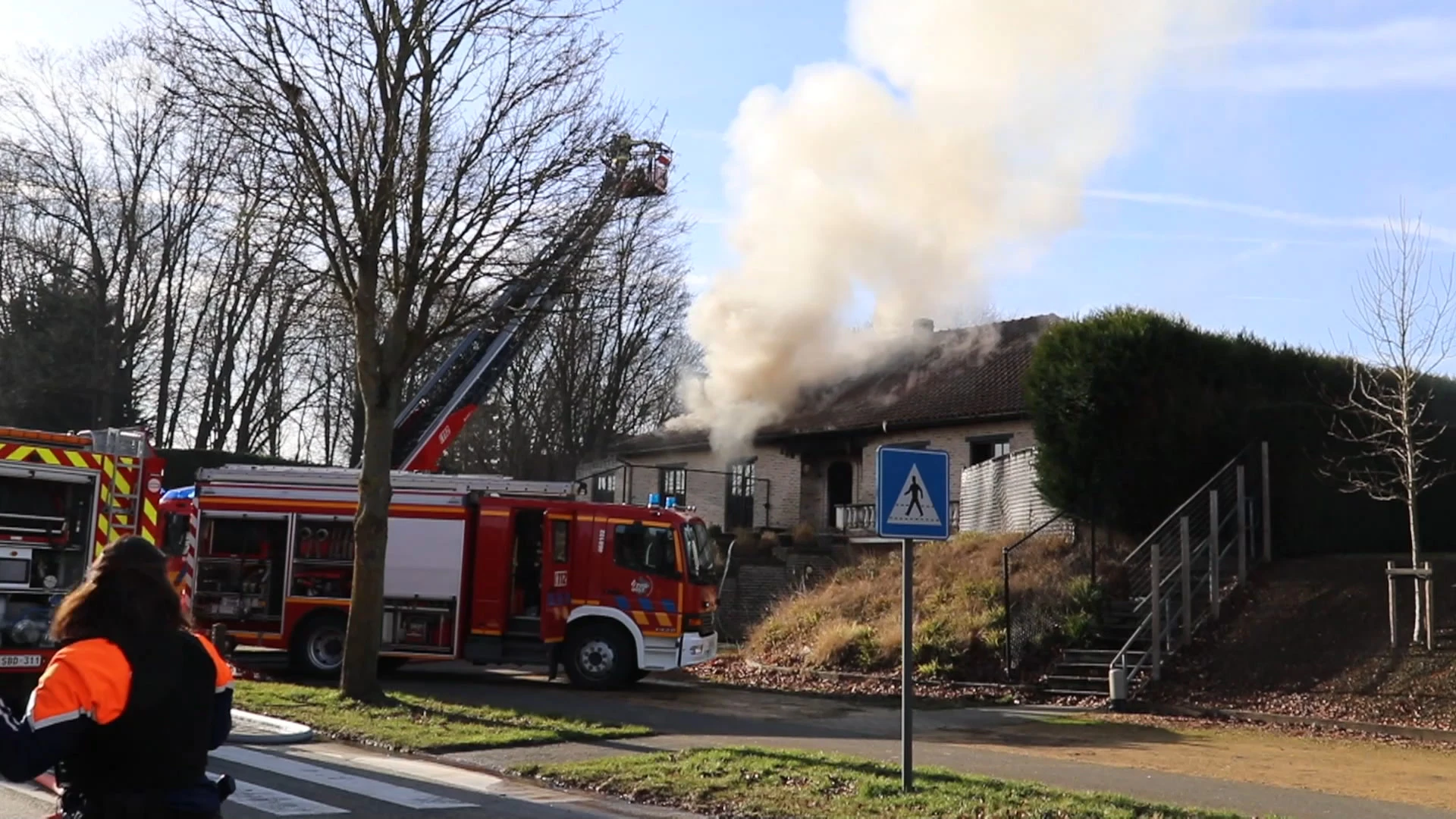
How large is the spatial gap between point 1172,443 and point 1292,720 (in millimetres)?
6182

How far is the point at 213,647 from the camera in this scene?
4.21 metres

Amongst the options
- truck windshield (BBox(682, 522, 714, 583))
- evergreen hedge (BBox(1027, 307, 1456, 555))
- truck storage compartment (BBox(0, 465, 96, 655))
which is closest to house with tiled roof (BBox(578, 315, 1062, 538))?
evergreen hedge (BBox(1027, 307, 1456, 555))

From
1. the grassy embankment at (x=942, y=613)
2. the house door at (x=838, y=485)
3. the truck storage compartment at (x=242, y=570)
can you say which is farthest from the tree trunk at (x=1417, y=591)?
the house door at (x=838, y=485)

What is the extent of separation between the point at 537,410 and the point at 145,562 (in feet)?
122

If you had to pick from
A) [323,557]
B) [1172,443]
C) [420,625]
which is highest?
[1172,443]

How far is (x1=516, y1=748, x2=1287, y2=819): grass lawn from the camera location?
9367 millimetres

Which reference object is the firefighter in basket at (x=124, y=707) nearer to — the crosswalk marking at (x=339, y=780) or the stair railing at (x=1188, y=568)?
the crosswalk marking at (x=339, y=780)

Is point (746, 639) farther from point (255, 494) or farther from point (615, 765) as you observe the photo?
point (615, 765)

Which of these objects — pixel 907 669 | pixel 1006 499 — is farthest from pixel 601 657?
pixel 1006 499

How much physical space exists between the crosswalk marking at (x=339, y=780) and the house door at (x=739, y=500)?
23593 millimetres

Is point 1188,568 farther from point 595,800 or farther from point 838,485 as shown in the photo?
point 838,485

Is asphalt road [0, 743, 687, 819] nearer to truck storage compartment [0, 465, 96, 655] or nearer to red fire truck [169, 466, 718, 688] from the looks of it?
truck storage compartment [0, 465, 96, 655]

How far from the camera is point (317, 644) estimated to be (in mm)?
19297

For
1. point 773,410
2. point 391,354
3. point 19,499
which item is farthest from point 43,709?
point 773,410
